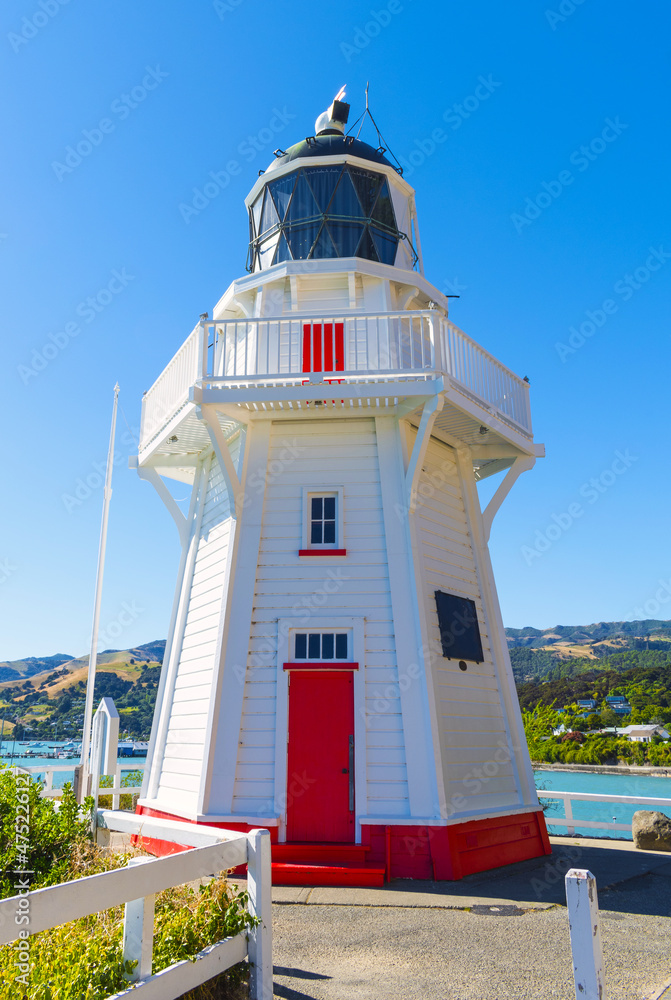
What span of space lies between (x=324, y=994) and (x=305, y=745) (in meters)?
4.28

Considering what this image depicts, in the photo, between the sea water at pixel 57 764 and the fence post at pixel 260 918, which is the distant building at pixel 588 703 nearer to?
the sea water at pixel 57 764

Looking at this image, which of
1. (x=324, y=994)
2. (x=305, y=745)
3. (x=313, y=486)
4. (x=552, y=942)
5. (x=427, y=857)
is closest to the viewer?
(x=324, y=994)

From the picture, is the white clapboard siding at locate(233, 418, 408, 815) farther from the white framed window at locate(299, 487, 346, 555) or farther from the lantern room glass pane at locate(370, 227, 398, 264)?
the lantern room glass pane at locate(370, 227, 398, 264)

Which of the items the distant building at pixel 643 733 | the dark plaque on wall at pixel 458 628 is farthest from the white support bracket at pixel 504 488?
the distant building at pixel 643 733

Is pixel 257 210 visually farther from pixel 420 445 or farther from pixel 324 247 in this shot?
pixel 420 445

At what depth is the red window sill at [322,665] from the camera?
9.05 metres

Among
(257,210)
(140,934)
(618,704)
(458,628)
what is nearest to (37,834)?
(140,934)

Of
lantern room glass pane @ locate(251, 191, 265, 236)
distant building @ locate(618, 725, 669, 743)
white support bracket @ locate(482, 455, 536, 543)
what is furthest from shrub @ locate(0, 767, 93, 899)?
distant building @ locate(618, 725, 669, 743)

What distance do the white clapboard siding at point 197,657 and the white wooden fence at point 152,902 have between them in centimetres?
441

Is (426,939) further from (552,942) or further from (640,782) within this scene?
(640,782)

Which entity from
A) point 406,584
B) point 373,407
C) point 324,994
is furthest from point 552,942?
point 373,407

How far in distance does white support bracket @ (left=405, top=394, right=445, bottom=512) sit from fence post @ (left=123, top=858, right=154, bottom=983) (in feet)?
22.4

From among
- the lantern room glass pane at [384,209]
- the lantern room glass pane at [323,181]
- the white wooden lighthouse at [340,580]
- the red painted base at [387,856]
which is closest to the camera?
the red painted base at [387,856]

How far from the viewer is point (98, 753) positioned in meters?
9.38
